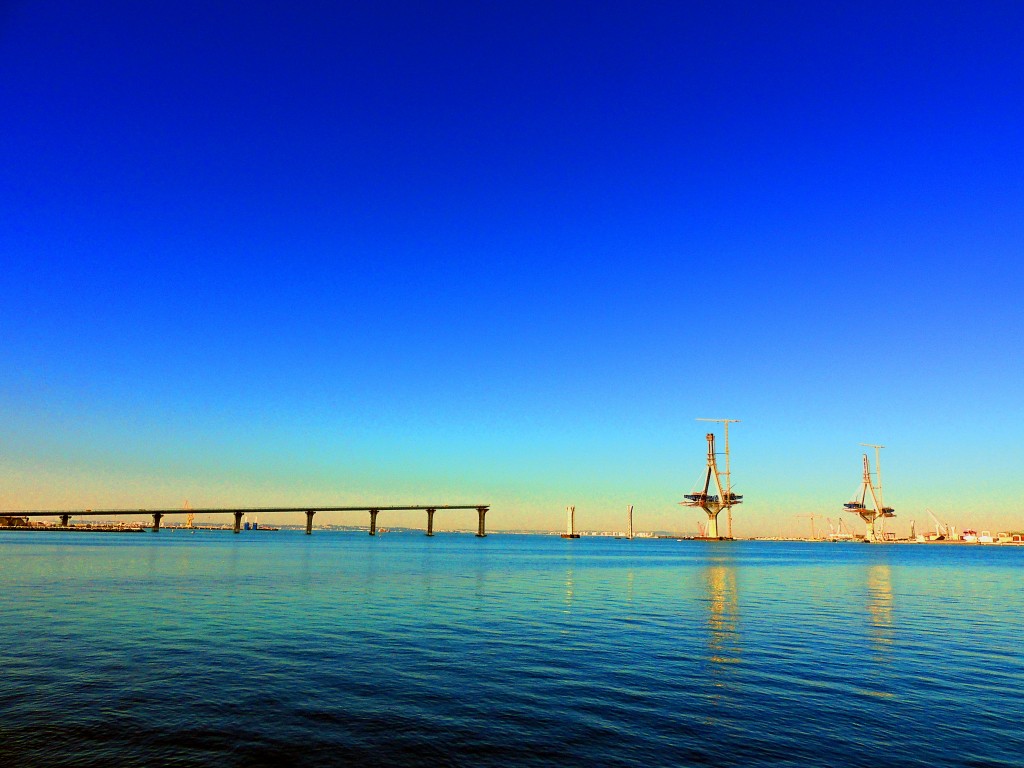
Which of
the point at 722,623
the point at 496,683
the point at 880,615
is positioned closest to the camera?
the point at 496,683

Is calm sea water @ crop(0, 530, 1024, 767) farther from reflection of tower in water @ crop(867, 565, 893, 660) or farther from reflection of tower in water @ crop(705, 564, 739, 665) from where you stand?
reflection of tower in water @ crop(867, 565, 893, 660)

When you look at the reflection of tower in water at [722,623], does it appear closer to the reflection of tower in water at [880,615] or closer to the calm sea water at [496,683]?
the calm sea water at [496,683]

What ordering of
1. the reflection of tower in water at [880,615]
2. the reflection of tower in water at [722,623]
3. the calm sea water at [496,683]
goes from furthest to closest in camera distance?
1. the reflection of tower in water at [880,615]
2. the reflection of tower in water at [722,623]
3. the calm sea water at [496,683]

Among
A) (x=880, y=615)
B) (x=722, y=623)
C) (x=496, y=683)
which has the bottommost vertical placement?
(x=880, y=615)

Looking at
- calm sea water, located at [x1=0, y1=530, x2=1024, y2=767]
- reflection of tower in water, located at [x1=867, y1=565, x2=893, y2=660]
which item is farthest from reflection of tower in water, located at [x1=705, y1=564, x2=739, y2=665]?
reflection of tower in water, located at [x1=867, y1=565, x2=893, y2=660]

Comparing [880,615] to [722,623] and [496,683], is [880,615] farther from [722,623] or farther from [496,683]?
[496,683]

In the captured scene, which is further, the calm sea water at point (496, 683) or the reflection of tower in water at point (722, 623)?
the reflection of tower in water at point (722, 623)

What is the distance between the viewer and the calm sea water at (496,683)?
613 inches

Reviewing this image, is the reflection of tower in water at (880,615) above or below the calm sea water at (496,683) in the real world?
below

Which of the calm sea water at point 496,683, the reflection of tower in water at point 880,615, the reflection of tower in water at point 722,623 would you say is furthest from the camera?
the reflection of tower in water at point 880,615

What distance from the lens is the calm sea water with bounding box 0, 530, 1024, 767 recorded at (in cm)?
1557

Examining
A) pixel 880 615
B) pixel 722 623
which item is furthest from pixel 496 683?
pixel 880 615

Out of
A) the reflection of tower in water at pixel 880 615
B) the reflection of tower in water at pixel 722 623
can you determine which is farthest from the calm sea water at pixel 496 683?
the reflection of tower in water at pixel 880 615

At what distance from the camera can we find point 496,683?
2211cm
